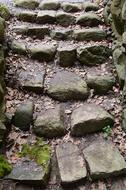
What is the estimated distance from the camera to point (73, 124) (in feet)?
15.8

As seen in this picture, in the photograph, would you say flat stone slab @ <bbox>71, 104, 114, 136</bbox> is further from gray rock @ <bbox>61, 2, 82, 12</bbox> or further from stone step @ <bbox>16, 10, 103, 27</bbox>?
gray rock @ <bbox>61, 2, 82, 12</bbox>

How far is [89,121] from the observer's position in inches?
189

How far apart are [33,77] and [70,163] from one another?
2.03 meters

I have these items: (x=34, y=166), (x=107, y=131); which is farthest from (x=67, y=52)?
(x=34, y=166)

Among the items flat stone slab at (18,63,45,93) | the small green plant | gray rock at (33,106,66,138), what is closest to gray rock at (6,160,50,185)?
gray rock at (33,106,66,138)

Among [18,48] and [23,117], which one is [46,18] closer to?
[18,48]

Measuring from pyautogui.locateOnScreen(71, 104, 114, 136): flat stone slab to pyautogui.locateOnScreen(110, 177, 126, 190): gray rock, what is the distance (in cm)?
92

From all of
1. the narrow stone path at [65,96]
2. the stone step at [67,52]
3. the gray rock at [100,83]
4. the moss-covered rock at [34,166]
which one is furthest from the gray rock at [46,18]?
the moss-covered rock at [34,166]

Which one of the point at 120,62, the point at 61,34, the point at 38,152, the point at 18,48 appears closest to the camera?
the point at 38,152

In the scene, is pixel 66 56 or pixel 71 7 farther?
pixel 71 7

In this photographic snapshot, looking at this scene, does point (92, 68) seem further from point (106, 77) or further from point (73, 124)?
point (73, 124)

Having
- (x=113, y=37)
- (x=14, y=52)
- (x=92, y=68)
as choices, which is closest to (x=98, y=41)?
(x=113, y=37)

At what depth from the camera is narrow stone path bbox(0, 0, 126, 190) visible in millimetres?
4223

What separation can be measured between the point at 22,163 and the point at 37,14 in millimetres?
4351
